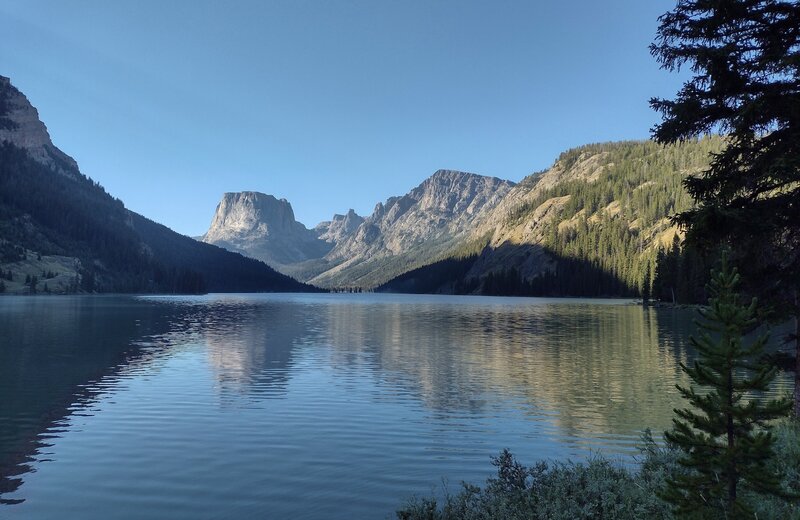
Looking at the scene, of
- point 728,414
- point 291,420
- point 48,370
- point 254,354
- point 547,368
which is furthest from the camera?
point 254,354

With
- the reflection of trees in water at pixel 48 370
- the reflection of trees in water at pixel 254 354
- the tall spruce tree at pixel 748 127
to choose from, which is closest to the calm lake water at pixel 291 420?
the reflection of trees in water at pixel 48 370

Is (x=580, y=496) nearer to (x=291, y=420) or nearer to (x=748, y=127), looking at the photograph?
(x=748, y=127)

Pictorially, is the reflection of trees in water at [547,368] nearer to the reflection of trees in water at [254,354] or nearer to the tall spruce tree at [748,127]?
the reflection of trees in water at [254,354]

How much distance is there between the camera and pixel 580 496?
46.1 feet

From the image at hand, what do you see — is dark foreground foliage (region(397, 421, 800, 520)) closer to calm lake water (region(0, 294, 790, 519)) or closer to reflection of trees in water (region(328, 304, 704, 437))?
calm lake water (region(0, 294, 790, 519))

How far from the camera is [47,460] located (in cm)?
2023

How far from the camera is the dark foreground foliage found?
12.7 m

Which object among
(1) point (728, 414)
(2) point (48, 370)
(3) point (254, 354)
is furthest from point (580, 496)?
(3) point (254, 354)

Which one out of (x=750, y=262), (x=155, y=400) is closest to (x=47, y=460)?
(x=155, y=400)

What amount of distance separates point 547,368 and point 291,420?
2412 cm

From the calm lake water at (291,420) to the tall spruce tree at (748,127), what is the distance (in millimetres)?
9208

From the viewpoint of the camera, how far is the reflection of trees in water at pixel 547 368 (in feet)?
97.2

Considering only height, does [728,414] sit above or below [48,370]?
above

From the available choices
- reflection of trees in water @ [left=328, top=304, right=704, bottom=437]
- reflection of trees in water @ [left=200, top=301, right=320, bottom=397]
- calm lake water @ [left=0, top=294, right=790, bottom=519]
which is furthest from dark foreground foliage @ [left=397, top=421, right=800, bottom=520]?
reflection of trees in water @ [left=200, top=301, right=320, bottom=397]
